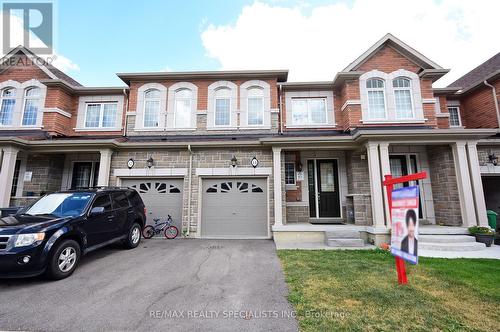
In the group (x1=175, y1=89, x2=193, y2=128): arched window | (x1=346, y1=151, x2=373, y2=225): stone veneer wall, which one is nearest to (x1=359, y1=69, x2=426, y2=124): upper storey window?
(x1=346, y1=151, x2=373, y2=225): stone veneer wall

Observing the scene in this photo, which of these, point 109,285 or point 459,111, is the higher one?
point 459,111

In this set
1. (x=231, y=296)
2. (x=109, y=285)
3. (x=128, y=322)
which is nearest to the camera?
(x=128, y=322)

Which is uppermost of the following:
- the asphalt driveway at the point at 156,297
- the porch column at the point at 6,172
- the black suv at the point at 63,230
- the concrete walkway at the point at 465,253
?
the porch column at the point at 6,172

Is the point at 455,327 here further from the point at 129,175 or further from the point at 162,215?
the point at 129,175

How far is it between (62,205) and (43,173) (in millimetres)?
5508

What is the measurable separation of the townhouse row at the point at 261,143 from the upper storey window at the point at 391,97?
0.15ft

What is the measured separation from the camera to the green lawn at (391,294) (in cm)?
286

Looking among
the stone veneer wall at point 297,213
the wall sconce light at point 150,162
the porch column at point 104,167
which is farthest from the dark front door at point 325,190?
the porch column at point 104,167

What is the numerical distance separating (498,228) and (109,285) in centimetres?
1346

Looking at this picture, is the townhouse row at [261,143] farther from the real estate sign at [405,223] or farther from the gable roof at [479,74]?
the real estate sign at [405,223]

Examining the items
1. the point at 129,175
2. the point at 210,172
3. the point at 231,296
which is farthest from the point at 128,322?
the point at 129,175

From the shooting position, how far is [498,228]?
9.01m

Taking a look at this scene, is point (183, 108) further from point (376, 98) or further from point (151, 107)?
point (376, 98)

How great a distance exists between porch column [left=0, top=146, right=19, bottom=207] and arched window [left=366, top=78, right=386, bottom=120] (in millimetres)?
13804
